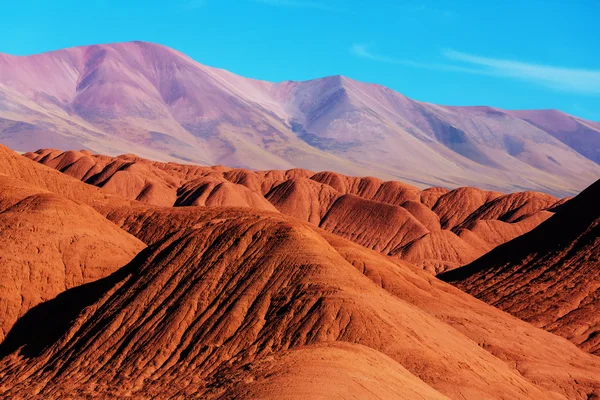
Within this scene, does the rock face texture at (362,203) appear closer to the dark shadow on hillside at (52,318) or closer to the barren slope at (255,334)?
the barren slope at (255,334)

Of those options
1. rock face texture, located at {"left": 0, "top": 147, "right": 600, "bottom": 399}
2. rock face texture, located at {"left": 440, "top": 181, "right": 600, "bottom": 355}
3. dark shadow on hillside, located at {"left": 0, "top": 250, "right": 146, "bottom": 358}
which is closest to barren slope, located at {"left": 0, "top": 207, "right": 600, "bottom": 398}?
rock face texture, located at {"left": 0, "top": 147, "right": 600, "bottom": 399}

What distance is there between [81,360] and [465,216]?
437 feet

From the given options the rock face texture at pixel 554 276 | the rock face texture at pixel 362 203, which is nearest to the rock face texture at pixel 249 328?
the rock face texture at pixel 554 276

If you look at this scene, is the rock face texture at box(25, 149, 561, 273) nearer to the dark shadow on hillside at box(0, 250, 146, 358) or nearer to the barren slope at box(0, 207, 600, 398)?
the barren slope at box(0, 207, 600, 398)

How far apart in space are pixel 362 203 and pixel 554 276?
237 feet

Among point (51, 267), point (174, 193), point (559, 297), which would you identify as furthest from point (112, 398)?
point (174, 193)

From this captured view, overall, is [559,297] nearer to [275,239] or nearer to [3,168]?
[275,239]

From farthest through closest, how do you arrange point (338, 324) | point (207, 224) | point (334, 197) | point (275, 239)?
point (334, 197) < point (207, 224) < point (275, 239) < point (338, 324)

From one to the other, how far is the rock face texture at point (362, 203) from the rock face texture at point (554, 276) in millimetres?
23827

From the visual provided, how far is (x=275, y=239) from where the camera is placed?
57.8 metres

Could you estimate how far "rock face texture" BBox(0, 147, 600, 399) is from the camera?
40.9 metres

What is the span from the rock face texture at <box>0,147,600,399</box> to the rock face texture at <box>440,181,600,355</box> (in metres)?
8.68

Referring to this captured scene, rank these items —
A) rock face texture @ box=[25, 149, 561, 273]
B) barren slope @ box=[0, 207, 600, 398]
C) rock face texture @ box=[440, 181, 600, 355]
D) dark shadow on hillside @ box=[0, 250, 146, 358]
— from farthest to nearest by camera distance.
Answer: rock face texture @ box=[25, 149, 561, 273] < rock face texture @ box=[440, 181, 600, 355] < dark shadow on hillside @ box=[0, 250, 146, 358] < barren slope @ box=[0, 207, 600, 398]

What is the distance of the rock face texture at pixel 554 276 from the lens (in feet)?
264
